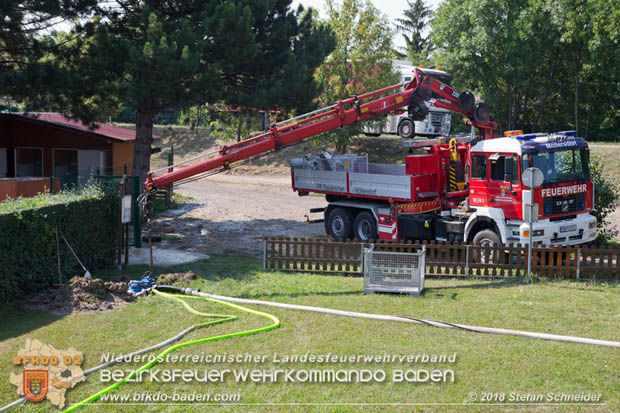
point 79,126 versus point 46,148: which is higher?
point 79,126

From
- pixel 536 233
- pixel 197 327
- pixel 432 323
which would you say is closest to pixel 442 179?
pixel 536 233

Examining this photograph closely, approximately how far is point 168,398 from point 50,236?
5873mm

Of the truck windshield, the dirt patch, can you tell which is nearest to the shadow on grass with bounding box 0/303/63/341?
the dirt patch

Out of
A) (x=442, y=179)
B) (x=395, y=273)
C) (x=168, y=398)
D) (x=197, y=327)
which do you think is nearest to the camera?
(x=168, y=398)

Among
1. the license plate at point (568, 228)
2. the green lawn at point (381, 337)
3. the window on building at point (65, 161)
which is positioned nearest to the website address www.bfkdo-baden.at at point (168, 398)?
the green lawn at point (381, 337)

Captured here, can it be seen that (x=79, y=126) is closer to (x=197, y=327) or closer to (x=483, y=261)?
(x=483, y=261)

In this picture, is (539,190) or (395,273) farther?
(539,190)

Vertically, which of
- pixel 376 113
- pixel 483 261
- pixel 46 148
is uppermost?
pixel 376 113

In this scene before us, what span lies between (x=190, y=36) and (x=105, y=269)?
7874 mm

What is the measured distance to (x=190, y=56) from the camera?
56.6ft

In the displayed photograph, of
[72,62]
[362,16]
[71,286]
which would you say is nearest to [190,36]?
[72,62]

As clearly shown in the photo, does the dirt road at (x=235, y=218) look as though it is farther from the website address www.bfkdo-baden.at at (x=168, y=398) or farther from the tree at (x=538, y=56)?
the tree at (x=538, y=56)

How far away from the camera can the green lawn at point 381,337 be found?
663 centimetres

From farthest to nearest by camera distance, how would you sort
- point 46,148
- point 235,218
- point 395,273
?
point 46,148
point 235,218
point 395,273
